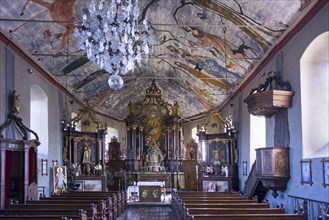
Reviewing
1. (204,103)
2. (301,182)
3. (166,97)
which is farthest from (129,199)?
(301,182)

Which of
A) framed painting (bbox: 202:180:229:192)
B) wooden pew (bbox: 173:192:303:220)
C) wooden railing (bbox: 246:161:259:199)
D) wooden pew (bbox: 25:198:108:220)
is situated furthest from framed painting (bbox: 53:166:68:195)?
wooden railing (bbox: 246:161:259:199)

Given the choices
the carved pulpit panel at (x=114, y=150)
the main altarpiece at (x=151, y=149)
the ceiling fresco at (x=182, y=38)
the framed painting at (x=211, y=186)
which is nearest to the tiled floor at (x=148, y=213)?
the framed painting at (x=211, y=186)

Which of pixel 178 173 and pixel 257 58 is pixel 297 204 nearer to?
pixel 257 58

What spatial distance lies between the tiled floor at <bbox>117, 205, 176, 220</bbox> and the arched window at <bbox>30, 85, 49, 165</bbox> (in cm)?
447

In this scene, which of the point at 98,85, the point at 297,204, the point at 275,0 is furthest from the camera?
the point at 98,85

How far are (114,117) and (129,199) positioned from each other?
30.1 ft

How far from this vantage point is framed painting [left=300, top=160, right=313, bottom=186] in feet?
38.3

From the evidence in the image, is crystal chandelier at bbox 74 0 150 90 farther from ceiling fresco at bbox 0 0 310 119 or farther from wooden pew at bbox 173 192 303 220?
wooden pew at bbox 173 192 303 220

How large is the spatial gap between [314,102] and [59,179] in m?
11.3

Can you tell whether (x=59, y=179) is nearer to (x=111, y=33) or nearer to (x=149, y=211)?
(x=149, y=211)

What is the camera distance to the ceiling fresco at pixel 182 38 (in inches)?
517

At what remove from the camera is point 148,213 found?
1783cm

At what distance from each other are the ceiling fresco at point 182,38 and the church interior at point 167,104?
63 mm

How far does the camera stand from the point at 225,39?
15.9 m
